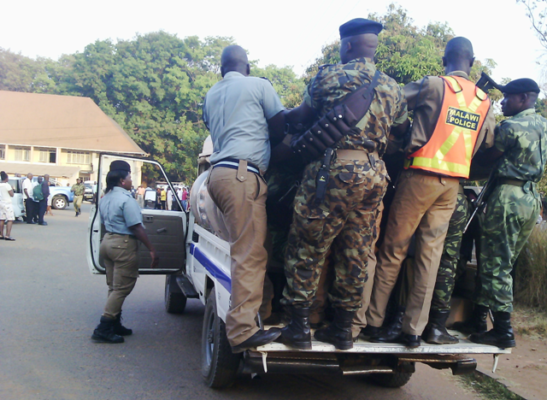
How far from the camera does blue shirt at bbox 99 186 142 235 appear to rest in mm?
5102

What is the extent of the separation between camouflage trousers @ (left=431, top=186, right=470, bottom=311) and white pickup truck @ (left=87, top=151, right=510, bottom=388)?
1.06ft

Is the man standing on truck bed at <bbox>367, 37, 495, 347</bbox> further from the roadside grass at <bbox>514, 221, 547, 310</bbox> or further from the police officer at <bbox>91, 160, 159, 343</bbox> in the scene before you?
the roadside grass at <bbox>514, 221, 547, 310</bbox>

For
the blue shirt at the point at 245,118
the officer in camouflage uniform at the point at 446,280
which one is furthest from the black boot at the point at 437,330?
the blue shirt at the point at 245,118

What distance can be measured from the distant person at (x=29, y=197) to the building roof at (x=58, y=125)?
81.2 feet

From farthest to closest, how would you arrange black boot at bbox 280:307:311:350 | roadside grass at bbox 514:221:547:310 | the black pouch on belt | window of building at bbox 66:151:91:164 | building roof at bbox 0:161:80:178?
window of building at bbox 66:151:91:164 → building roof at bbox 0:161:80:178 → roadside grass at bbox 514:221:547:310 → black boot at bbox 280:307:311:350 → the black pouch on belt

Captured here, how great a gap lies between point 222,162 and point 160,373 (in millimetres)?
2153

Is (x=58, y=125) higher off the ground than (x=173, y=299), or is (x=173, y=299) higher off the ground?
(x=58, y=125)

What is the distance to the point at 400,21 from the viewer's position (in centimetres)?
1855

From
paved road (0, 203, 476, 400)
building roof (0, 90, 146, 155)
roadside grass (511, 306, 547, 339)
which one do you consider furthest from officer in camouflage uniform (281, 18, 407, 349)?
building roof (0, 90, 146, 155)

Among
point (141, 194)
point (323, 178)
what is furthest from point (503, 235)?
point (141, 194)

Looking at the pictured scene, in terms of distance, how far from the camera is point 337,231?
3.15 meters

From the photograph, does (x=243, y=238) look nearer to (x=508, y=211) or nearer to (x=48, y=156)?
(x=508, y=211)

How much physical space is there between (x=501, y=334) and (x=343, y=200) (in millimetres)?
1563

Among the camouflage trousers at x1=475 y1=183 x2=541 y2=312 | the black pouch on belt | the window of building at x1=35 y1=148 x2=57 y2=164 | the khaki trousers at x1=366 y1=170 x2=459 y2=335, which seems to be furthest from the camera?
the window of building at x1=35 y1=148 x2=57 y2=164
